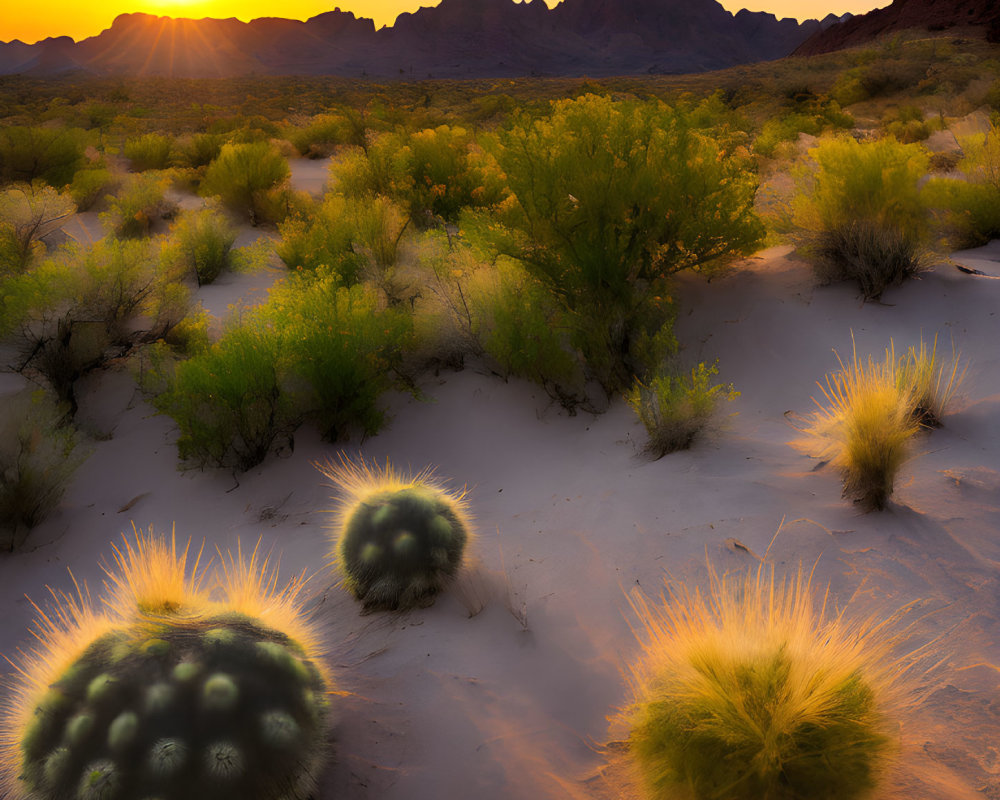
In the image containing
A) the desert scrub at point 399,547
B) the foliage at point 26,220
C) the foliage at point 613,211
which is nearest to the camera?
the desert scrub at point 399,547

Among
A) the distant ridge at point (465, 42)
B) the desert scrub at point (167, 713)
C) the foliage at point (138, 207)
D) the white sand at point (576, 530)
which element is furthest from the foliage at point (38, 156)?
the distant ridge at point (465, 42)

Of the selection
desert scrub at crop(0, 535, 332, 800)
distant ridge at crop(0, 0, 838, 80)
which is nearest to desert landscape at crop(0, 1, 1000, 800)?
desert scrub at crop(0, 535, 332, 800)

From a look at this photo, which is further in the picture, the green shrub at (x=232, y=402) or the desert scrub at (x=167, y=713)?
the green shrub at (x=232, y=402)

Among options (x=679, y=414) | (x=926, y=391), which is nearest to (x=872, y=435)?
(x=926, y=391)

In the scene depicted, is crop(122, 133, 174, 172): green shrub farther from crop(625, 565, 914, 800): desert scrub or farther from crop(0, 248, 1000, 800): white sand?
crop(625, 565, 914, 800): desert scrub

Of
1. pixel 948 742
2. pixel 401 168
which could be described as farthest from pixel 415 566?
pixel 401 168

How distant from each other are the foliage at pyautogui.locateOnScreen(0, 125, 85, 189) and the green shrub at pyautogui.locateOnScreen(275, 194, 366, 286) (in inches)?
285

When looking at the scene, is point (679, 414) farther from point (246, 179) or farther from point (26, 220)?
point (246, 179)

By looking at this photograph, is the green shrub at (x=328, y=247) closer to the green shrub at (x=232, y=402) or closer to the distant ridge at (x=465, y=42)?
the green shrub at (x=232, y=402)

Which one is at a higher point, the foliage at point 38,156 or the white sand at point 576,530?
the foliage at point 38,156

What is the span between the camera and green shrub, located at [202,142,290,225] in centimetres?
1212

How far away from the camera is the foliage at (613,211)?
253 inches

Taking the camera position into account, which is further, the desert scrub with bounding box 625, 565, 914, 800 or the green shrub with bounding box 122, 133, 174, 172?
the green shrub with bounding box 122, 133, 174, 172

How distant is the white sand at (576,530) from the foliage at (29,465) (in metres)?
0.18
